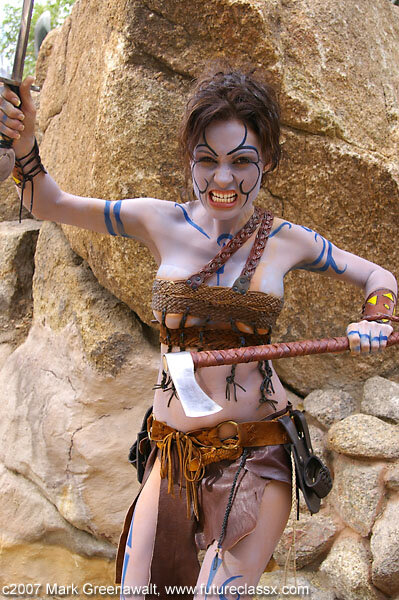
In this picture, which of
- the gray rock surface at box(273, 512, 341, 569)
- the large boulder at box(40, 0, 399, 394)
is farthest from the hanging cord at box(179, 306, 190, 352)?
the gray rock surface at box(273, 512, 341, 569)

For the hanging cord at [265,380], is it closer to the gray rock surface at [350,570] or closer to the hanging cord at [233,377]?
the hanging cord at [233,377]

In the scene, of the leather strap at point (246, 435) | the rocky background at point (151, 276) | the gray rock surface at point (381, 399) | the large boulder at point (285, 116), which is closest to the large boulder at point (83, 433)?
the rocky background at point (151, 276)

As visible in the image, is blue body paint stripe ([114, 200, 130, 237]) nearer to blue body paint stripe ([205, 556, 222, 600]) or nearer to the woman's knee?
Result: the woman's knee

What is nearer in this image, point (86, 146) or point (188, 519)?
point (188, 519)

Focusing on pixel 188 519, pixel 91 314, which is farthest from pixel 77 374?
pixel 188 519

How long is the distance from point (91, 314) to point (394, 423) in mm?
1544

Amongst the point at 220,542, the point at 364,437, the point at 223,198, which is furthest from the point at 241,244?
the point at 364,437

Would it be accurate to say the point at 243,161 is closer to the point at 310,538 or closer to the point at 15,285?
the point at 310,538

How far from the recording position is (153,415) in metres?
1.81

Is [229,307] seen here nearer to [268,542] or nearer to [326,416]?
[268,542]

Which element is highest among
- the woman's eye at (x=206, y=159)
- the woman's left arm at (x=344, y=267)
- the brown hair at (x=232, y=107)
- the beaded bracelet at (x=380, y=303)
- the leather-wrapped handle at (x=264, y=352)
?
the brown hair at (x=232, y=107)

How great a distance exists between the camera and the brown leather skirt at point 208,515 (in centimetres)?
159

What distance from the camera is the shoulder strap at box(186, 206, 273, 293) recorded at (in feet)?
5.49

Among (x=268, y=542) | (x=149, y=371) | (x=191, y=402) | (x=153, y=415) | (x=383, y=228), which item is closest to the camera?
(x=191, y=402)
